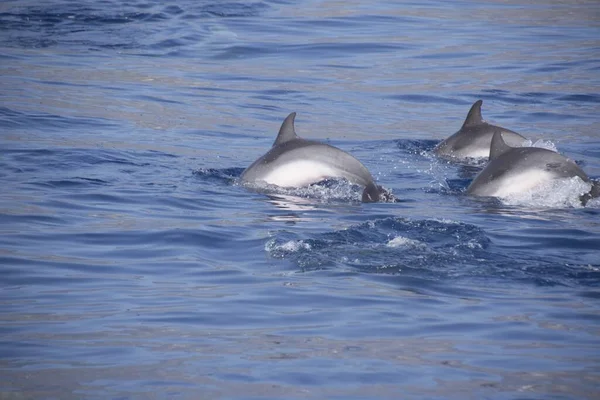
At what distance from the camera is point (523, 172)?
11.8 meters

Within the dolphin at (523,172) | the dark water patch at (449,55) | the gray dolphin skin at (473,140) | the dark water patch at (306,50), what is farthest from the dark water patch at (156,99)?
the dolphin at (523,172)

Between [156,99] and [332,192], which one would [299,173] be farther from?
[156,99]

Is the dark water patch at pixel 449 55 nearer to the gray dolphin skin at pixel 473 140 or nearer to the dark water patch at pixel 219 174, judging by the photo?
the gray dolphin skin at pixel 473 140

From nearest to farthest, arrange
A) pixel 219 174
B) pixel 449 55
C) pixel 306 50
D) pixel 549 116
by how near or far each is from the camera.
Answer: pixel 219 174
pixel 549 116
pixel 449 55
pixel 306 50

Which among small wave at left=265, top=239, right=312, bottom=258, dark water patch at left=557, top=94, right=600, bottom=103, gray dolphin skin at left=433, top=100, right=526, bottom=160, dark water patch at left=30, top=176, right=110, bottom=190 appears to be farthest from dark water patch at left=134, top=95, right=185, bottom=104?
small wave at left=265, top=239, right=312, bottom=258

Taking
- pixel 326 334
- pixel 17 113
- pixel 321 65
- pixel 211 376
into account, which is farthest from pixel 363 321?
pixel 321 65

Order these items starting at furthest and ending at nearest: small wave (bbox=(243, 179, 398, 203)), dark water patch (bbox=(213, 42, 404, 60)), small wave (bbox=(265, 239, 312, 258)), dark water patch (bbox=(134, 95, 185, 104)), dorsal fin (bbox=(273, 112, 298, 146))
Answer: dark water patch (bbox=(213, 42, 404, 60)), dark water patch (bbox=(134, 95, 185, 104)), dorsal fin (bbox=(273, 112, 298, 146)), small wave (bbox=(243, 179, 398, 203)), small wave (bbox=(265, 239, 312, 258))

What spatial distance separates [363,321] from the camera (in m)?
7.46

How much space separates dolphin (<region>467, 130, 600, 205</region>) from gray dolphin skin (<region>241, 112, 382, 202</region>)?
129cm

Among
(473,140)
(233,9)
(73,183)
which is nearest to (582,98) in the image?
(473,140)

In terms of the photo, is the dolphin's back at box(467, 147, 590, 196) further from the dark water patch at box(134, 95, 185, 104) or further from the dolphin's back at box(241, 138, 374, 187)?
the dark water patch at box(134, 95, 185, 104)

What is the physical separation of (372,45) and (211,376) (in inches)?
791

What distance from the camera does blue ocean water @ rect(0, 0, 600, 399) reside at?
21.5ft

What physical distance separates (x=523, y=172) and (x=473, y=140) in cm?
332
